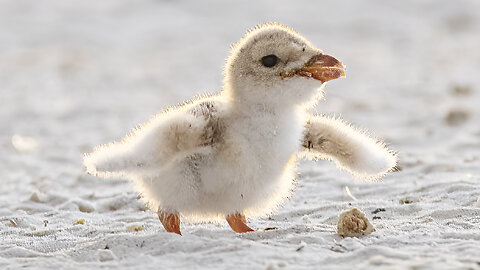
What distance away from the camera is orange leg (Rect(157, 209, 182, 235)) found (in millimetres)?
3736

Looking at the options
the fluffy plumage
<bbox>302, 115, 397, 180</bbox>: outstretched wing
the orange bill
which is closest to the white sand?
the fluffy plumage

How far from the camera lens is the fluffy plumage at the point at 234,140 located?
11.3ft

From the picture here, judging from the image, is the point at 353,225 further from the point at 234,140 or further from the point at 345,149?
the point at 234,140

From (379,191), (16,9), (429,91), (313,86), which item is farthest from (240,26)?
(313,86)

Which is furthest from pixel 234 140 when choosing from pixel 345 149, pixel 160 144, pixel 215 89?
pixel 215 89

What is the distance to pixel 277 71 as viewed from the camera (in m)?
3.57

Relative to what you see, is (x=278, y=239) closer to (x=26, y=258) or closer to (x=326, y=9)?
(x=26, y=258)

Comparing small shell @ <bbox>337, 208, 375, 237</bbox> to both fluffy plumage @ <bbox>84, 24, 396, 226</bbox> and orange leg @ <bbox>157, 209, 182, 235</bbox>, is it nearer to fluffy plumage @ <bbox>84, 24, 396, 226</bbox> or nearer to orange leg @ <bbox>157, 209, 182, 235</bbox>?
fluffy plumage @ <bbox>84, 24, 396, 226</bbox>

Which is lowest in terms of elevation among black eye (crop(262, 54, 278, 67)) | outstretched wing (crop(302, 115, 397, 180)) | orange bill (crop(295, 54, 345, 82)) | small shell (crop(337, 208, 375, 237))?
small shell (crop(337, 208, 375, 237))

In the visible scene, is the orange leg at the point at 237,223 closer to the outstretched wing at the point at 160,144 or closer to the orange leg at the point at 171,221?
the orange leg at the point at 171,221

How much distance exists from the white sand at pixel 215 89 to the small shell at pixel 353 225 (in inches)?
3.0

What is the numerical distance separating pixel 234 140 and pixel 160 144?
39 cm

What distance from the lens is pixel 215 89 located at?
1107cm

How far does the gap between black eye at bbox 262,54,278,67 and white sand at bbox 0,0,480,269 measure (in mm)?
903
